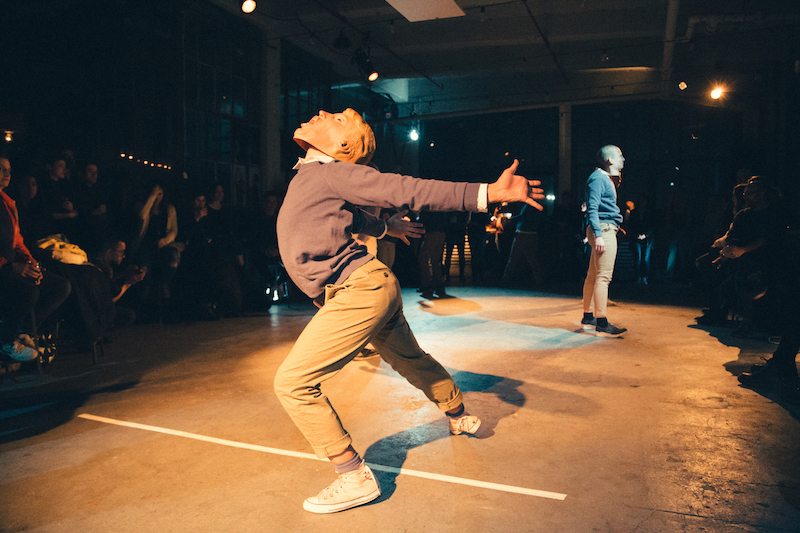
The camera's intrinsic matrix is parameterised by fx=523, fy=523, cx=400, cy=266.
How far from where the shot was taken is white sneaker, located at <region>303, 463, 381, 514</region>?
1945 millimetres

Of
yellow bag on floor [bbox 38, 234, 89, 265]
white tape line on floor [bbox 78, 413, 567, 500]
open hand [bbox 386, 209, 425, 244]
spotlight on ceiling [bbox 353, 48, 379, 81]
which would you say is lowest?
white tape line on floor [bbox 78, 413, 567, 500]

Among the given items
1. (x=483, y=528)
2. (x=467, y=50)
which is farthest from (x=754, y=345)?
(x=467, y=50)

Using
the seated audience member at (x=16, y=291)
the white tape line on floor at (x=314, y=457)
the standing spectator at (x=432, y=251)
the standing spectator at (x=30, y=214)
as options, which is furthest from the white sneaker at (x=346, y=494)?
the standing spectator at (x=432, y=251)

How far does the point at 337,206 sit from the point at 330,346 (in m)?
0.54

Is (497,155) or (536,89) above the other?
(536,89)

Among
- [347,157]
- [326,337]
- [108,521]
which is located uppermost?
[347,157]

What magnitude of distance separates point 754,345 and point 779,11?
320 inches

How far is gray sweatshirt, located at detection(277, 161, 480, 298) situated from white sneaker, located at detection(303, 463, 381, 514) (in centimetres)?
73

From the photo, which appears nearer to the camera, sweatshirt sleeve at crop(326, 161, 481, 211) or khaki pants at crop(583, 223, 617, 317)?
sweatshirt sleeve at crop(326, 161, 481, 211)

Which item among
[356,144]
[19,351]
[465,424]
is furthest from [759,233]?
[19,351]

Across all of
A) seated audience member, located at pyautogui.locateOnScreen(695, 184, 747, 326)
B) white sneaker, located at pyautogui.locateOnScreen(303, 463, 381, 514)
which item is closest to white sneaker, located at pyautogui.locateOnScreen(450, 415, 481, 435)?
white sneaker, located at pyautogui.locateOnScreen(303, 463, 381, 514)

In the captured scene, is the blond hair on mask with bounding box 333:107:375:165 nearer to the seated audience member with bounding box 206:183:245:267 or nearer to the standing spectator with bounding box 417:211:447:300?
the seated audience member with bounding box 206:183:245:267

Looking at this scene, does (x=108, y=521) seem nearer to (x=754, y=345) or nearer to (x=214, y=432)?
(x=214, y=432)

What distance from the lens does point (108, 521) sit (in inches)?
74.9
